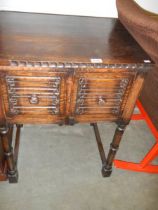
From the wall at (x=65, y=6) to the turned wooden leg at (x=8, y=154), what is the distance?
0.81 metres

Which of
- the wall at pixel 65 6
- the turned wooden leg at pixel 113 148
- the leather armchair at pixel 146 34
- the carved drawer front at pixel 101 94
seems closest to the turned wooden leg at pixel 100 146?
the turned wooden leg at pixel 113 148

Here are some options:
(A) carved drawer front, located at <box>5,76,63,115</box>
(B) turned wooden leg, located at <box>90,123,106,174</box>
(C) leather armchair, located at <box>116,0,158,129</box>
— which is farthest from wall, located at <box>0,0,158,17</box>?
(B) turned wooden leg, located at <box>90,123,106,174</box>

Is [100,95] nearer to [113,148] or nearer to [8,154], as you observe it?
[113,148]

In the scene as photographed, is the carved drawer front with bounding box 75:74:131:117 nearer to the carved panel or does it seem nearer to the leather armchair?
the carved panel

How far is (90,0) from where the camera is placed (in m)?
1.43

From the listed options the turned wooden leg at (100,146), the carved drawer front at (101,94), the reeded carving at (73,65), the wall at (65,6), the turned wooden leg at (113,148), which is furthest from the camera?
the turned wooden leg at (100,146)

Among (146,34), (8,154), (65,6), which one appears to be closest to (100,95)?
(146,34)

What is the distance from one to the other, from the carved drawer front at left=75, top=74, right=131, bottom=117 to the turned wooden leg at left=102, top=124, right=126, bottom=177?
120 millimetres

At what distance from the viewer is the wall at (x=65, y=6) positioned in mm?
1380

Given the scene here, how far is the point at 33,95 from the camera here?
942 millimetres

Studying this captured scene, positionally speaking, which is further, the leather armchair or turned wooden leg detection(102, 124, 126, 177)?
turned wooden leg detection(102, 124, 126, 177)

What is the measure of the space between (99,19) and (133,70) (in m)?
0.53

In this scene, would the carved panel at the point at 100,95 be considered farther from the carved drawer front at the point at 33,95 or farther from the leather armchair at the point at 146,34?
the leather armchair at the point at 146,34

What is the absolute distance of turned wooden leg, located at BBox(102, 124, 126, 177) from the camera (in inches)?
46.2
